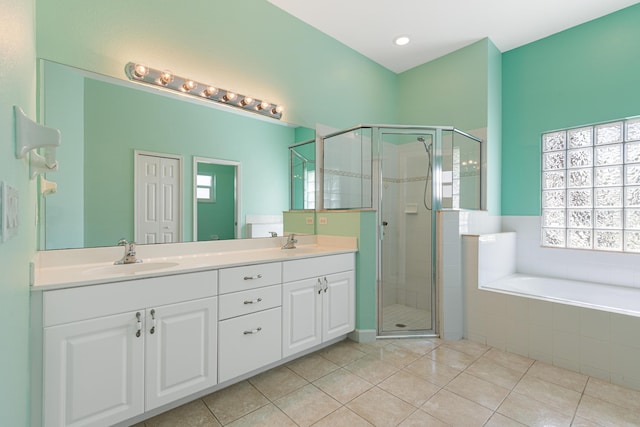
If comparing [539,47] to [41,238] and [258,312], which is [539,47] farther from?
[41,238]

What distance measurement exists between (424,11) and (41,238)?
10.9 ft

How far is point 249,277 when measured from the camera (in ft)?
5.79

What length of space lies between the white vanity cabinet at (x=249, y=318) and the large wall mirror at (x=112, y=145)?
57 centimetres

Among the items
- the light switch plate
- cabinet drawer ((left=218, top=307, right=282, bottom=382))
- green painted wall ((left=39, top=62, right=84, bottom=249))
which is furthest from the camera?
cabinet drawer ((left=218, top=307, right=282, bottom=382))

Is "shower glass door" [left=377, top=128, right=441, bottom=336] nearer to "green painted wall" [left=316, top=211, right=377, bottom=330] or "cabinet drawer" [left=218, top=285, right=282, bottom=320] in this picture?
"green painted wall" [left=316, top=211, right=377, bottom=330]

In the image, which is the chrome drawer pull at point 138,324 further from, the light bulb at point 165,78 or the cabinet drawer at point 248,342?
the light bulb at point 165,78

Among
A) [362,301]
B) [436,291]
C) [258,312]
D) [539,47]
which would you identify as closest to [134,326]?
[258,312]

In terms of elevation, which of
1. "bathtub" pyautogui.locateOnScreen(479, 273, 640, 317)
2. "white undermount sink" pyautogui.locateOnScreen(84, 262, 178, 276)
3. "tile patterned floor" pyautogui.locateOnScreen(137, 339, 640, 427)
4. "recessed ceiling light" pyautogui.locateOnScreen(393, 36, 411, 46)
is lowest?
"tile patterned floor" pyautogui.locateOnScreen(137, 339, 640, 427)

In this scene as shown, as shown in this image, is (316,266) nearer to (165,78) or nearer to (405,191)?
(405,191)

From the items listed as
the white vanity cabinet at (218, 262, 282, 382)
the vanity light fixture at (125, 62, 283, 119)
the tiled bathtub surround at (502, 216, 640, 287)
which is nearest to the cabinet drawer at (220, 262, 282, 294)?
the white vanity cabinet at (218, 262, 282, 382)

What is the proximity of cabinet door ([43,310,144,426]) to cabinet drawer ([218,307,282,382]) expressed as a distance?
401 mm

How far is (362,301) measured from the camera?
249cm

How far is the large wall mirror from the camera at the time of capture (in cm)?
158

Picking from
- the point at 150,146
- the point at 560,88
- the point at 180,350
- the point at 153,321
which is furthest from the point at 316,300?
the point at 560,88
